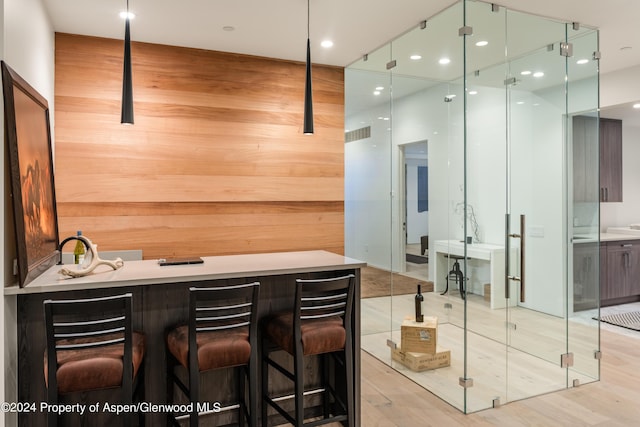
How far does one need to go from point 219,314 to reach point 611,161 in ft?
20.9

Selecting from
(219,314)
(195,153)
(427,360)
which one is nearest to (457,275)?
(427,360)

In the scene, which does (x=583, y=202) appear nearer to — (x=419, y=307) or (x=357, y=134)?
(x=419, y=307)

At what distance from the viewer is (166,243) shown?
417 cm

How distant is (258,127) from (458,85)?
2.02 meters

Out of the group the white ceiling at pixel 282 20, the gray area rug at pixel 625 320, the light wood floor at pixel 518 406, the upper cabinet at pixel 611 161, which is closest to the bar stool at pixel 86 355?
the light wood floor at pixel 518 406

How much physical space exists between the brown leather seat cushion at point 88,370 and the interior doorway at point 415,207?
2727 mm

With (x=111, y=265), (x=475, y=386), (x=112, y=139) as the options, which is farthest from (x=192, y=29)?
(x=475, y=386)

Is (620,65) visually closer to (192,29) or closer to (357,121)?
(357,121)

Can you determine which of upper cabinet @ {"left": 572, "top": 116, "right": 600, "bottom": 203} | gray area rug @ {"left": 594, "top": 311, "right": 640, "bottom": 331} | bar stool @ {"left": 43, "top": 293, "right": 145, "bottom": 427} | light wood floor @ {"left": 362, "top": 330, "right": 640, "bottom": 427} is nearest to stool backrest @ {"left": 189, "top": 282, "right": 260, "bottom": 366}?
bar stool @ {"left": 43, "top": 293, "right": 145, "bottom": 427}

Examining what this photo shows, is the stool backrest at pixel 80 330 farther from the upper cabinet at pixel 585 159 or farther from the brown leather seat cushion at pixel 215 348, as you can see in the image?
the upper cabinet at pixel 585 159

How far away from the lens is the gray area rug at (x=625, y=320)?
5.21 meters

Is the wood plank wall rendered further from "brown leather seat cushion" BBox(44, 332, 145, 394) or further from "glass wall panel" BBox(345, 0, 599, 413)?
"brown leather seat cushion" BBox(44, 332, 145, 394)

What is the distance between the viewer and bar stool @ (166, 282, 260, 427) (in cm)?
232

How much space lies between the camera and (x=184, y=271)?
2570 millimetres
